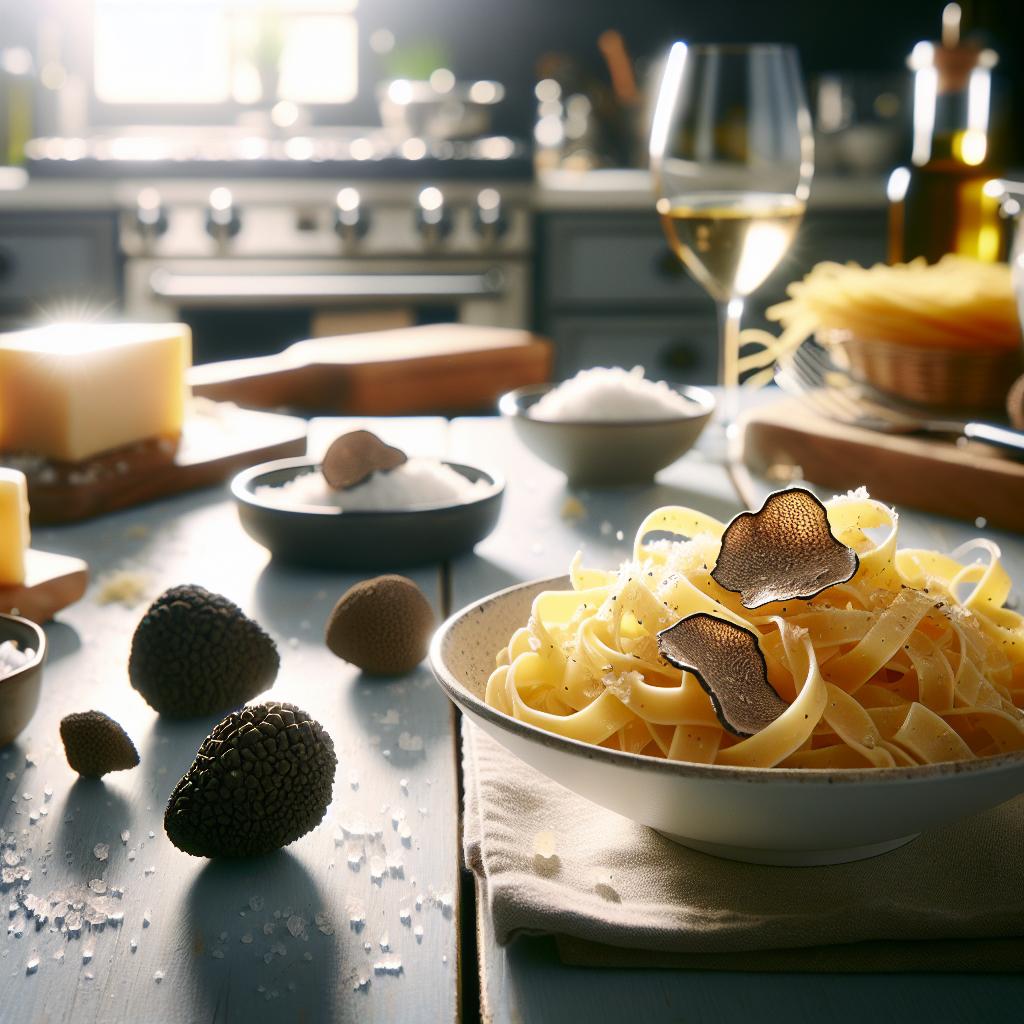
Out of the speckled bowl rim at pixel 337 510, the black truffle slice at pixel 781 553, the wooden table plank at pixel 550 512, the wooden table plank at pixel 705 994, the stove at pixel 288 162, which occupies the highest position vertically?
the stove at pixel 288 162

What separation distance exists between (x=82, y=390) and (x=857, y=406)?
2.77 ft

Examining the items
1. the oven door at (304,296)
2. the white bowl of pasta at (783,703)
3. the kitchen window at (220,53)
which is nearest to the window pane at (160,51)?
the kitchen window at (220,53)

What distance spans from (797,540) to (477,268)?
9.21 ft

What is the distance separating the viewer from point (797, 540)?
25.8 inches

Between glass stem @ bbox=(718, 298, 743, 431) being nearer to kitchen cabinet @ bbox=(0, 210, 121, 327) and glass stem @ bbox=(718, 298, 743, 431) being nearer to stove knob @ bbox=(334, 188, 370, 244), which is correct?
stove knob @ bbox=(334, 188, 370, 244)

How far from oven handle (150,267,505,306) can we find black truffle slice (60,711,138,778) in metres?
2.58

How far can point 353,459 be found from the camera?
1136 mm

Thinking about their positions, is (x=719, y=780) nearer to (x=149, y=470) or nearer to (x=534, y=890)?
(x=534, y=890)

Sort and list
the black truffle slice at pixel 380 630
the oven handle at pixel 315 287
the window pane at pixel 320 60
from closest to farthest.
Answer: the black truffle slice at pixel 380 630
the oven handle at pixel 315 287
the window pane at pixel 320 60

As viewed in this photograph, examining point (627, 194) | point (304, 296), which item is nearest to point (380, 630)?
point (304, 296)

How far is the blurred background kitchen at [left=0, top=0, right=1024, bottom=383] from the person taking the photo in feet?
10.8

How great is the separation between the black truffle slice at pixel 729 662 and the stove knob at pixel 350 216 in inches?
111

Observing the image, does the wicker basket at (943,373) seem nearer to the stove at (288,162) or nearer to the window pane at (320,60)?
the stove at (288,162)

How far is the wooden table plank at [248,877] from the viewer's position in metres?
0.54
